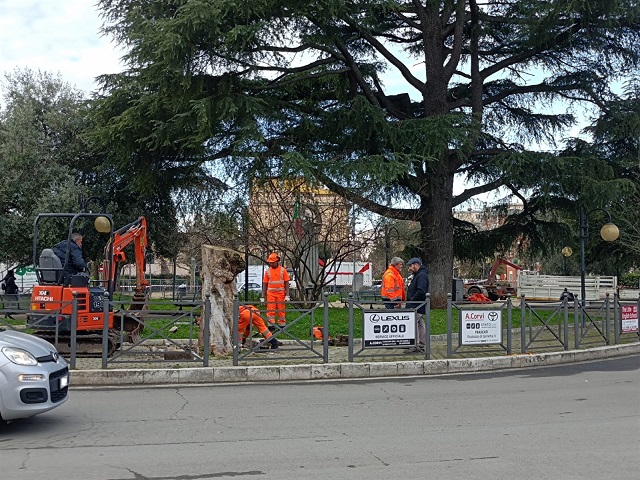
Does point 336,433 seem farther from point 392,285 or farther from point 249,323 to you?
point 392,285

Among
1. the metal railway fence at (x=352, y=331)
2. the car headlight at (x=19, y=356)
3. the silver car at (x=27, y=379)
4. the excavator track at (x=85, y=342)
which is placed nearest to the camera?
the silver car at (x=27, y=379)

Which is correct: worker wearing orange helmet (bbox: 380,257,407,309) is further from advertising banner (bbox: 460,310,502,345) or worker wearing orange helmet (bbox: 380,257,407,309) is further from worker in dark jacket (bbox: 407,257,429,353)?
advertising banner (bbox: 460,310,502,345)

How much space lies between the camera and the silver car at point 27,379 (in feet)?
23.5

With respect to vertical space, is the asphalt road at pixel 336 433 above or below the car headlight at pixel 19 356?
below

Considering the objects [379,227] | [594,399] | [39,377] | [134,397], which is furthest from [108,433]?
[379,227]

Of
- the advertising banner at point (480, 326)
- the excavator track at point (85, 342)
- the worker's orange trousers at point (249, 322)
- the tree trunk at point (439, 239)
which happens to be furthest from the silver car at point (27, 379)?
the tree trunk at point (439, 239)

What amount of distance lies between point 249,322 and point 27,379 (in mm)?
6055

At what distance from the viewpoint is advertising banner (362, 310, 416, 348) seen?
41.9 feet

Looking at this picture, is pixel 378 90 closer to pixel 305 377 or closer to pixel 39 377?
pixel 305 377

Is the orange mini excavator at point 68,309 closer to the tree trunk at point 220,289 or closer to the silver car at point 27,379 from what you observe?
the tree trunk at point 220,289

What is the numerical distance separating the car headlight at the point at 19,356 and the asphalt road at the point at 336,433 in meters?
0.79

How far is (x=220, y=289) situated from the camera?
13.1 m

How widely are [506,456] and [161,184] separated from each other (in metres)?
19.3

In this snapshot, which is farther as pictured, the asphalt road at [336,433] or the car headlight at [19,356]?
the car headlight at [19,356]
